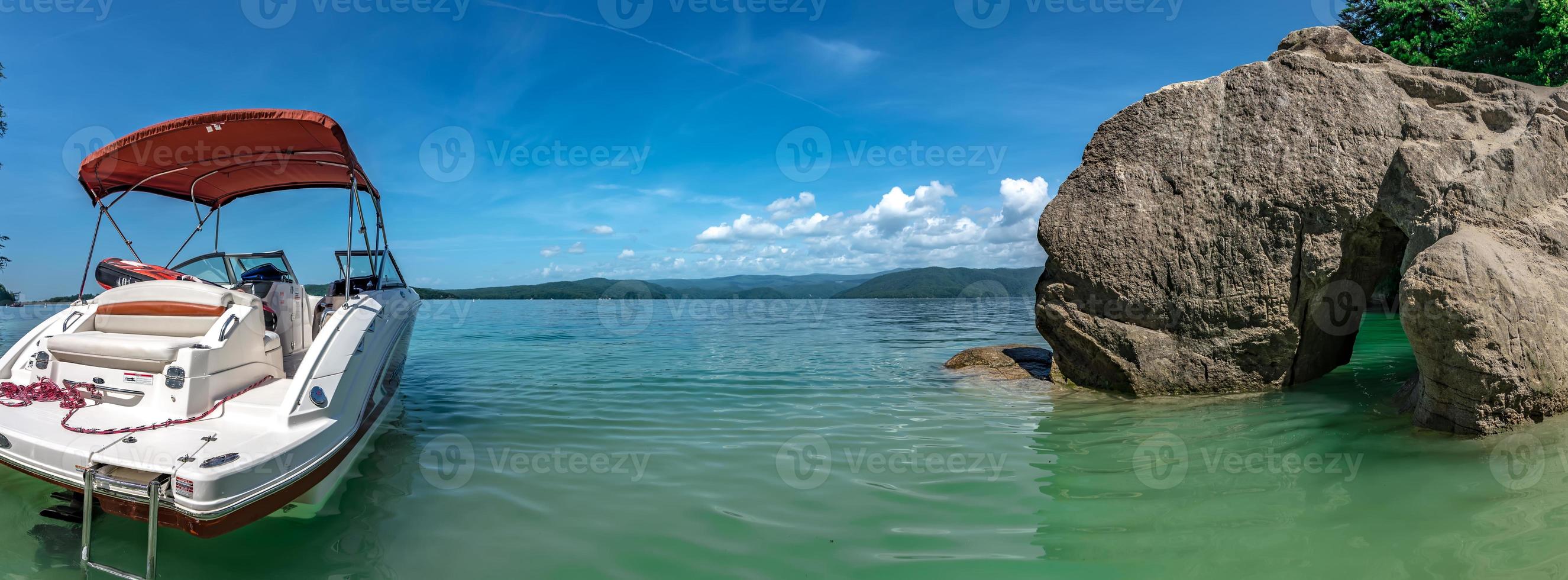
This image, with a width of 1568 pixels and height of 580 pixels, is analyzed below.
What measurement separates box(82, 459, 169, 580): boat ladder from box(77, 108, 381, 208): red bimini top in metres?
3.62

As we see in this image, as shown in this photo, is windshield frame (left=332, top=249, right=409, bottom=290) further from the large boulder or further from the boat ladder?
the large boulder

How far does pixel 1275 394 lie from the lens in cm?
895

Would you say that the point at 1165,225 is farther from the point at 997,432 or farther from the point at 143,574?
the point at 143,574

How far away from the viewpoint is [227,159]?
808 centimetres

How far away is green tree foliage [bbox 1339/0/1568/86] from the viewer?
683 inches

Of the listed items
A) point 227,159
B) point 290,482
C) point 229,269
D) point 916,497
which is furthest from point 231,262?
point 916,497

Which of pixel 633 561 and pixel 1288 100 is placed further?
pixel 1288 100

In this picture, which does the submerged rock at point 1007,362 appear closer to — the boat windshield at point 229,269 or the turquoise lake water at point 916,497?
the turquoise lake water at point 916,497

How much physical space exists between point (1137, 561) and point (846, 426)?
4417 millimetres

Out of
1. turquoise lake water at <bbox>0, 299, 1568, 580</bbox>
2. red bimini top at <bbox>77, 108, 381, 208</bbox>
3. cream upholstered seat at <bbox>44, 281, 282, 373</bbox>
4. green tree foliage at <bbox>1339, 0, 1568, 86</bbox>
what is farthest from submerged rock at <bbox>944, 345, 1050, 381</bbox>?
green tree foliage at <bbox>1339, 0, 1568, 86</bbox>

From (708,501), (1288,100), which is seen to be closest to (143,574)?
(708,501)

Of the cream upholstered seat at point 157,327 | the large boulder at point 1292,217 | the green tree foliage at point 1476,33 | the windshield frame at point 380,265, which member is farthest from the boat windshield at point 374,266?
the green tree foliage at point 1476,33

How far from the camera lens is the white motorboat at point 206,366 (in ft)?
14.7

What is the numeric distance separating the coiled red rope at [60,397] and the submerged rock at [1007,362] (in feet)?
32.9
